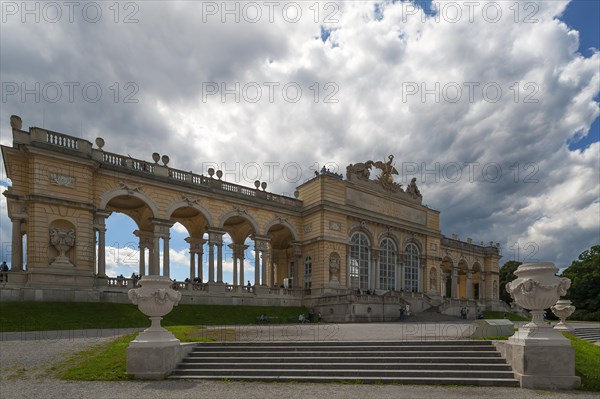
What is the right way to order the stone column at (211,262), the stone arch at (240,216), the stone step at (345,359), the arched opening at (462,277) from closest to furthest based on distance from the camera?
the stone step at (345,359) < the stone column at (211,262) < the stone arch at (240,216) < the arched opening at (462,277)

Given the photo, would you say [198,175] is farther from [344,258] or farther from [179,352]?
[179,352]

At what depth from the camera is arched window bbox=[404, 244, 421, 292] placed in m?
46.8

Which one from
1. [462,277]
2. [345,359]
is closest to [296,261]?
[345,359]

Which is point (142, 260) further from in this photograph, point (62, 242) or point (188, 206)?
point (62, 242)

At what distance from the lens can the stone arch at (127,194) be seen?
29398 mm

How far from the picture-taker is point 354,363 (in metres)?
11.6

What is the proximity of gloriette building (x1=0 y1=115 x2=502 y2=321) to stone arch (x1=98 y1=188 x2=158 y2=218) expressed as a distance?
0.08 metres

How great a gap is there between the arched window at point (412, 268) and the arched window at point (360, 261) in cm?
598

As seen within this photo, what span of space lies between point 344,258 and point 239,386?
3058cm

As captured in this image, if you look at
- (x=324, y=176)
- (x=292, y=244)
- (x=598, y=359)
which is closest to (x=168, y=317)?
(x=292, y=244)

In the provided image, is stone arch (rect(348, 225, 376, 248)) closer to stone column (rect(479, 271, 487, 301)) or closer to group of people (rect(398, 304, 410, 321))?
group of people (rect(398, 304, 410, 321))

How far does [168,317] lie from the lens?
1038 inches

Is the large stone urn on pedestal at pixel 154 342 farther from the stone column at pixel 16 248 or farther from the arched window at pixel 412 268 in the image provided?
the arched window at pixel 412 268

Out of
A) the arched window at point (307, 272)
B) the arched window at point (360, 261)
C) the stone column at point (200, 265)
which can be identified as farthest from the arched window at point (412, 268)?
the stone column at point (200, 265)
